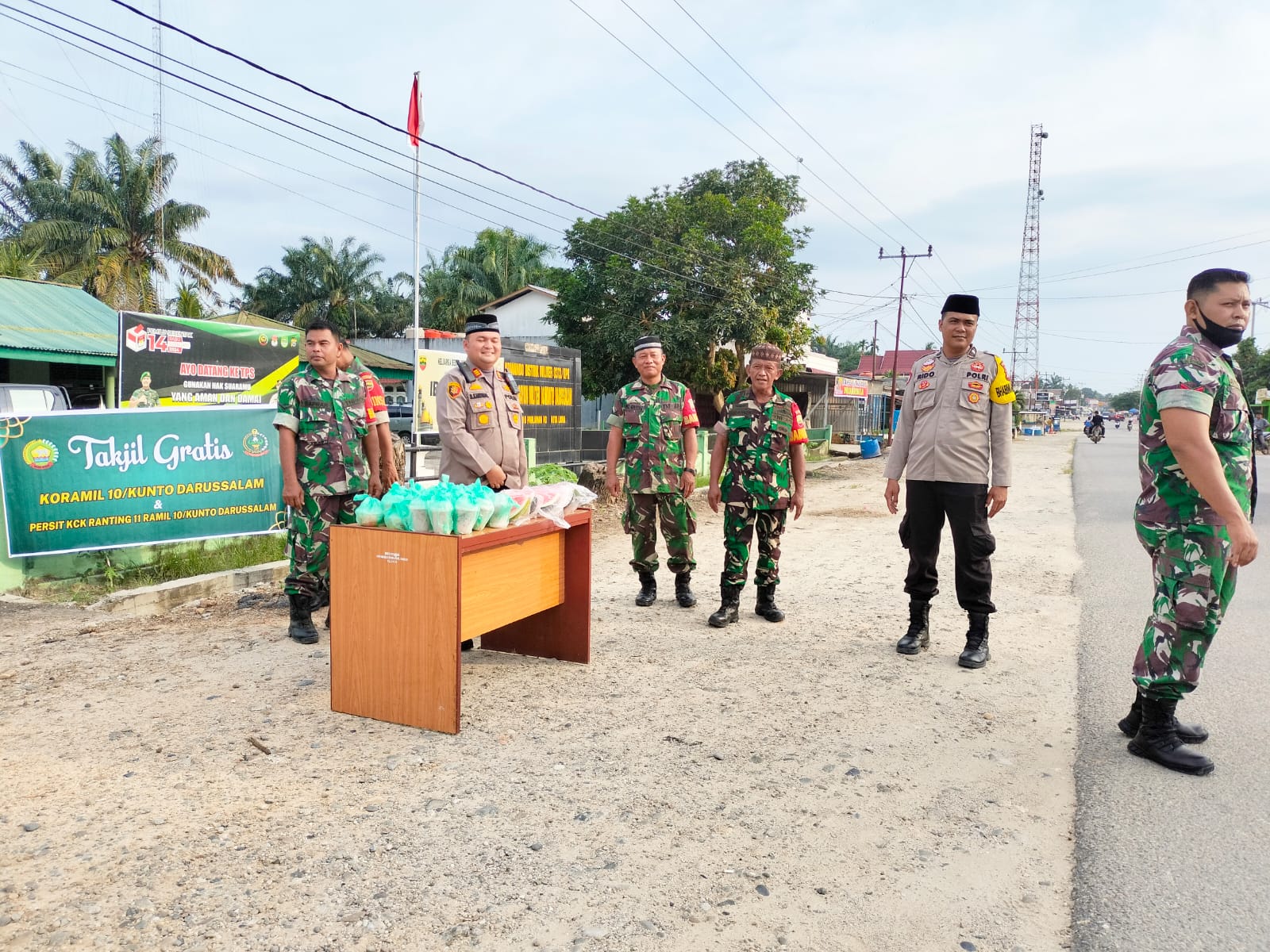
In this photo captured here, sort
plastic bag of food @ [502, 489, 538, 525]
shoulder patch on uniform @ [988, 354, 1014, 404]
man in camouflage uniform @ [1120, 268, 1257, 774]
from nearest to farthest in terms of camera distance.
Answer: man in camouflage uniform @ [1120, 268, 1257, 774] → plastic bag of food @ [502, 489, 538, 525] → shoulder patch on uniform @ [988, 354, 1014, 404]

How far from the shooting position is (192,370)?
8.61 metres

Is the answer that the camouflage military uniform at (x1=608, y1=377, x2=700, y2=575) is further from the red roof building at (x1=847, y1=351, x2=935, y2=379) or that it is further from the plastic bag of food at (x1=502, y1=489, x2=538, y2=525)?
the red roof building at (x1=847, y1=351, x2=935, y2=379)

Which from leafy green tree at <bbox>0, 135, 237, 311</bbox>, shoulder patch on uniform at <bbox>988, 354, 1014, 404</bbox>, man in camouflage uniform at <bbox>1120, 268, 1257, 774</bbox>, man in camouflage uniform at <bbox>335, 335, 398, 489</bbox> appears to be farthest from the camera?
leafy green tree at <bbox>0, 135, 237, 311</bbox>

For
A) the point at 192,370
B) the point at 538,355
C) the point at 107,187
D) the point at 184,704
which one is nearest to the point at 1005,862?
the point at 184,704

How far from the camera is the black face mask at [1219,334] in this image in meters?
3.18

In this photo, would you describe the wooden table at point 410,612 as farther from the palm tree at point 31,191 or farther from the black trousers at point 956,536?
the palm tree at point 31,191

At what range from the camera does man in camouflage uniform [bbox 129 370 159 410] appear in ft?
26.5

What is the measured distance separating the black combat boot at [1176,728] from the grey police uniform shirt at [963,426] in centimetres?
133

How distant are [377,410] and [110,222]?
30.3 meters

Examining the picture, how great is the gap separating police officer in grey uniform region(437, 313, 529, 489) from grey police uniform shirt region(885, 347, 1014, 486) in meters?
2.11

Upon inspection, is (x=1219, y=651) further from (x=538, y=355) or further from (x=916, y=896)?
(x=538, y=355)

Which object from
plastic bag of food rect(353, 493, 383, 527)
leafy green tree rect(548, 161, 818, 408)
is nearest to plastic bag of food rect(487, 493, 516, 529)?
plastic bag of food rect(353, 493, 383, 527)

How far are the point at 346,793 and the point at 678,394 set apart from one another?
3.46 m

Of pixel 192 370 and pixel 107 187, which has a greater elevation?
pixel 107 187
